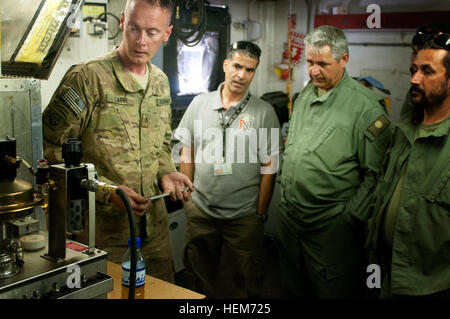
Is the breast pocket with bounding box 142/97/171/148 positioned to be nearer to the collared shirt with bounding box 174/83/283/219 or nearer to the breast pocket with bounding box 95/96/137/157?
the breast pocket with bounding box 95/96/137/157

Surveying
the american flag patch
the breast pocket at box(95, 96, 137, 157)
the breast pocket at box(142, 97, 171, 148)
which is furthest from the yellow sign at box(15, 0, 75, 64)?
the breast pocket at box(142, 97, 171, 148)

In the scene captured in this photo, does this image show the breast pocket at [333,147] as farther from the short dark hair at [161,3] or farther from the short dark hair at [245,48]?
the short dark hair at [161,3]

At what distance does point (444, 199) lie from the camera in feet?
6.07

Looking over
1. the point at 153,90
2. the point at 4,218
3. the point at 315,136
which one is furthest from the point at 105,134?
the point at 315,136

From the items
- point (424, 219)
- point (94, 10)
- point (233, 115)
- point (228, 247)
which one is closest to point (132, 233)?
point (424, 219)

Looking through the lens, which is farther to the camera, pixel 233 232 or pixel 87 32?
pixel 233 232

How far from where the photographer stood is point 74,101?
5.58ft

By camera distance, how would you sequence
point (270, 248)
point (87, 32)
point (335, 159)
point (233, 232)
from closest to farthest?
point (87, 32)
point (335, 159)
point (233, 232)
point (270, 248)

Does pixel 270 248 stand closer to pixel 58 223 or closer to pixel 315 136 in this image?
pixel 315 136

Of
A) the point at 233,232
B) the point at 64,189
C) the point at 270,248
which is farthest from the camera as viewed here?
the point at 270,248

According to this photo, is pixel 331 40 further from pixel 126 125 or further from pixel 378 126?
pixel 126 125

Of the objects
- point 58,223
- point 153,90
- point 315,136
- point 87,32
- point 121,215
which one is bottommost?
point 121,215

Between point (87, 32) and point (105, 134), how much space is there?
740 mm

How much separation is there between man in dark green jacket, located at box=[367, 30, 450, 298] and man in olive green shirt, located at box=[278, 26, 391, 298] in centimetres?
30
